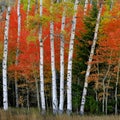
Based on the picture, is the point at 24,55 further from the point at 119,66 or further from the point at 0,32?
the point at 119,66

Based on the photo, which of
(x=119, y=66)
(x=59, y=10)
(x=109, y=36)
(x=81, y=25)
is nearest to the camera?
(x=59, y=10)

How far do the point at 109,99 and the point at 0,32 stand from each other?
1096 centimetres

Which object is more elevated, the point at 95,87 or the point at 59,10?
the point at 59,10

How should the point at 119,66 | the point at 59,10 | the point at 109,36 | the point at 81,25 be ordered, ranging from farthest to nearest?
the point at 81,25 < the point at 119,66 < the point at 109,36 < the point at 59,10

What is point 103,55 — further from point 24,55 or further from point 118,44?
point 24,55

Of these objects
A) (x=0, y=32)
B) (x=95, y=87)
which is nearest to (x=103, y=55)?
(x=95, y=87)

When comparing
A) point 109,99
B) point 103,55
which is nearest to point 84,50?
point 103,55

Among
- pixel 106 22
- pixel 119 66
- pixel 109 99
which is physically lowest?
pixel 109 99

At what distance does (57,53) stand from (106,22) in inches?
171

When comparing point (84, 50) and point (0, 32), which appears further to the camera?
point (0, 32)

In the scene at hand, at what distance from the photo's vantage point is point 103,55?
21750 millimetres

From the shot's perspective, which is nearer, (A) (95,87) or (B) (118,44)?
(B) (118,44)

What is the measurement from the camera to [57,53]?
920 inches

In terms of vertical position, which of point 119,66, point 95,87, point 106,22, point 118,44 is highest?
point 106,22
